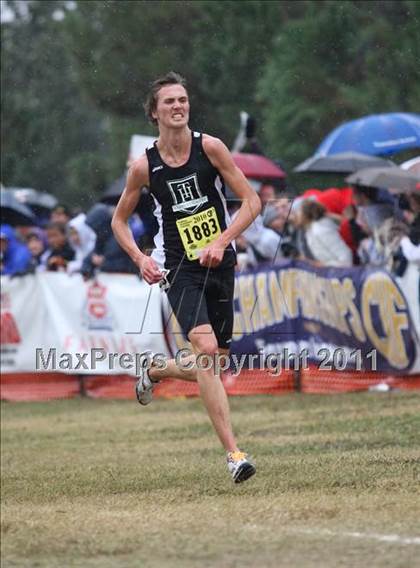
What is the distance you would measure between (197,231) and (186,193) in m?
0.22

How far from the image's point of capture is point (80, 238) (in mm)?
18062

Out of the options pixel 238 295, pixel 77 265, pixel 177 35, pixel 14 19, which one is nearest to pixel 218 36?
pixel 177 35

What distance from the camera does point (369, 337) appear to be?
14.2 m

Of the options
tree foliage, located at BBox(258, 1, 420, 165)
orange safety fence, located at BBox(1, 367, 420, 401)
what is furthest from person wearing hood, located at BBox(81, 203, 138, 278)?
tree foliage, located at BBox(258, 1, 420, 165)

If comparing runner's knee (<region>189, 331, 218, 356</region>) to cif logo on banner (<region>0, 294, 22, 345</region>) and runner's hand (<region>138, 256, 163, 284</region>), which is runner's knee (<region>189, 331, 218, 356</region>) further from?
cif logo on banner (<region>0, 294, 22, 345</region>)

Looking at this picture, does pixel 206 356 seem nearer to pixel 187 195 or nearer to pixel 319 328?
pixel 187 195

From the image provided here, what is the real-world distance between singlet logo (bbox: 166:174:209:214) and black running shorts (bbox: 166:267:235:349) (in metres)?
0.37

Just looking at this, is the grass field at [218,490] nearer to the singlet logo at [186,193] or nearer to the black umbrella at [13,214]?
the singlet logo at [186,193]

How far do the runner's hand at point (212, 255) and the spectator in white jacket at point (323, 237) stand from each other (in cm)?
716

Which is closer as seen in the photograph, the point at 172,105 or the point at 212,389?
the point at 212,389

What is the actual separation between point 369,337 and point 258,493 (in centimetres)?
667

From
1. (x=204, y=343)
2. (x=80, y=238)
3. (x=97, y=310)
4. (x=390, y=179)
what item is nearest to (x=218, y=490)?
(x=204, y=343)

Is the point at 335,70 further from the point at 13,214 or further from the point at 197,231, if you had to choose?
the point at 197,231

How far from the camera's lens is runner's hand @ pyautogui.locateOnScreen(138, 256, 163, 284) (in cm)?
806
